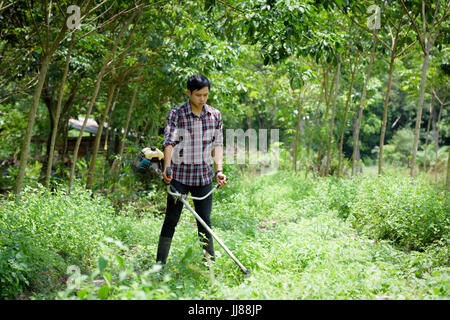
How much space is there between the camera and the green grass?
9.25 feet

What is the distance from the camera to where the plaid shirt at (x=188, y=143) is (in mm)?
3533

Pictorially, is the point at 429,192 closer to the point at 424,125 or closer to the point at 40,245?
the point at 40,245

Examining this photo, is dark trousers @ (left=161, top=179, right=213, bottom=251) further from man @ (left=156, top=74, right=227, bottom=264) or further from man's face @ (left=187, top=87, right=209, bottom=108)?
man's face @ (left=187, top=87, right=209, bottom=108)

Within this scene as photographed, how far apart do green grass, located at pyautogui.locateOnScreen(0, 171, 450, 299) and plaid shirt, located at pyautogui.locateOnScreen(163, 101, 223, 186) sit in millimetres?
613

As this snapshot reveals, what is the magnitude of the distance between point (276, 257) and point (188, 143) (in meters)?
1.29

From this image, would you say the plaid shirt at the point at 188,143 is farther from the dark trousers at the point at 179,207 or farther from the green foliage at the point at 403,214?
the green foliage at the point at 403,214

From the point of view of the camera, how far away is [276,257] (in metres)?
3.70

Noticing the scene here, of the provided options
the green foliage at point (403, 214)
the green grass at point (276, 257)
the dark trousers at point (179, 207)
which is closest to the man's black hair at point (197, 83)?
the dark trousers at point (179, 207)

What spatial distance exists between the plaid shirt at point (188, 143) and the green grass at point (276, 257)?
2.01 ft

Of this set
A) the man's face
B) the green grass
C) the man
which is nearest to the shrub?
the green grass

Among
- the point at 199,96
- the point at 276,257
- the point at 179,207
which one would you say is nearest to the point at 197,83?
the point at 199,96

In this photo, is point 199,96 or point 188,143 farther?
point 188,143

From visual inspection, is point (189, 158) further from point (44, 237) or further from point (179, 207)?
point (44, 237)
